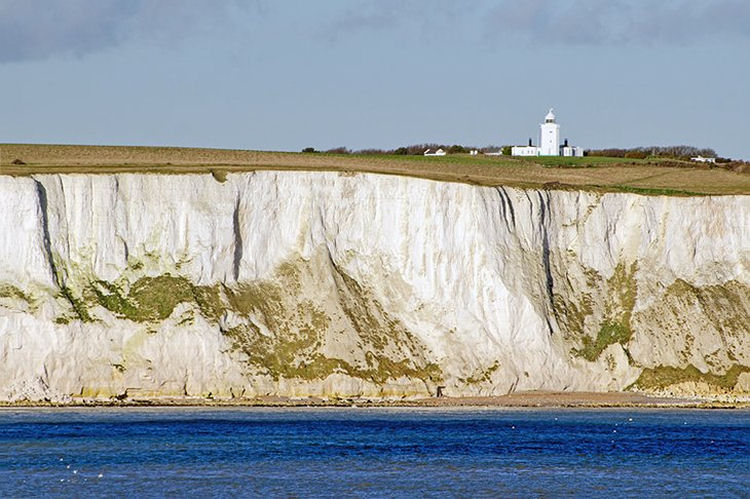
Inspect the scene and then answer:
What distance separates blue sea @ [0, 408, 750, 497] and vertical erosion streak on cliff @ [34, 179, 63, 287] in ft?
26.2

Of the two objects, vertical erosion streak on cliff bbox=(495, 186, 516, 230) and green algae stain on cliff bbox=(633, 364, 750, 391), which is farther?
vertical erosion streak on cliff bbox=(495, 186, 516, 230)

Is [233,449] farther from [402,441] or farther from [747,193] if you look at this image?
[747,193]

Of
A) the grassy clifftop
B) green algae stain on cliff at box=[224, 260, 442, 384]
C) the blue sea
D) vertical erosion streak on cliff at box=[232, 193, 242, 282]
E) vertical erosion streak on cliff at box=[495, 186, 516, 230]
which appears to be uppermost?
the grassy clifftop

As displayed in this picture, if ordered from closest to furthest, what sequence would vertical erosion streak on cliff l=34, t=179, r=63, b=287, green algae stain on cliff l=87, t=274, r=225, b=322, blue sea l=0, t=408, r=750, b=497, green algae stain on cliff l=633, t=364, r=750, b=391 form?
1. blue sea l=0, t=408, r=750, b=497
2. green algae stain on cliff l=87, t=274, r=225, b=322
3. vertical erosion streak on cliff l=34, t=179, r=63, b=287
4. green algae stain on cliff l=633, t=364, r=750, b=391

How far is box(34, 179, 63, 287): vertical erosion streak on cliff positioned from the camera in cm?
6794

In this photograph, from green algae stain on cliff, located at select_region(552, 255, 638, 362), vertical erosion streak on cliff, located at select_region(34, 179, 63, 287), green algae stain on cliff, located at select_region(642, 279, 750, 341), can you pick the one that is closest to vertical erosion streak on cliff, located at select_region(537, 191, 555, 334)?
green algae stain on cliff, located at select_region(552, 255, 638, 362)

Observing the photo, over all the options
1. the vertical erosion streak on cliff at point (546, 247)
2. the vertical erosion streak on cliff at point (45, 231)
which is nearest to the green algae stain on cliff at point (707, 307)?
the vertical erosion streak on cliff at point (546, 247)

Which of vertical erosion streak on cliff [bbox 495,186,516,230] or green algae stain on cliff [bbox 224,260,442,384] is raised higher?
vertical erosion streak on cliff [bbox 495,186,516,230]

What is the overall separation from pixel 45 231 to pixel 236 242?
8.67 metres

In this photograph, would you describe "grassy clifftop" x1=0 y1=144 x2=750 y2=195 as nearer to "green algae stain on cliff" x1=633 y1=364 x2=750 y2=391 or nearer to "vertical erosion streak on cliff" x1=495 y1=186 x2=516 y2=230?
"vertical erosion streak on cliff" x1=495 y1=186 x2=516 y2=230

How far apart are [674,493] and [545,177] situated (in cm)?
4755

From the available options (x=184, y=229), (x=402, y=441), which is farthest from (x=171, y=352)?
(x=402, y=441)

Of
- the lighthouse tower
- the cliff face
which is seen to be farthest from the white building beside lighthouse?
the cliff face

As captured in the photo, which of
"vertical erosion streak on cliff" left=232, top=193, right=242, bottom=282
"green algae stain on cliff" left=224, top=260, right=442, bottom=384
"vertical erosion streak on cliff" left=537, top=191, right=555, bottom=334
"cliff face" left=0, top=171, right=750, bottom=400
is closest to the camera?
"cliff face" left=0, top=171, right=750, bottom=400
